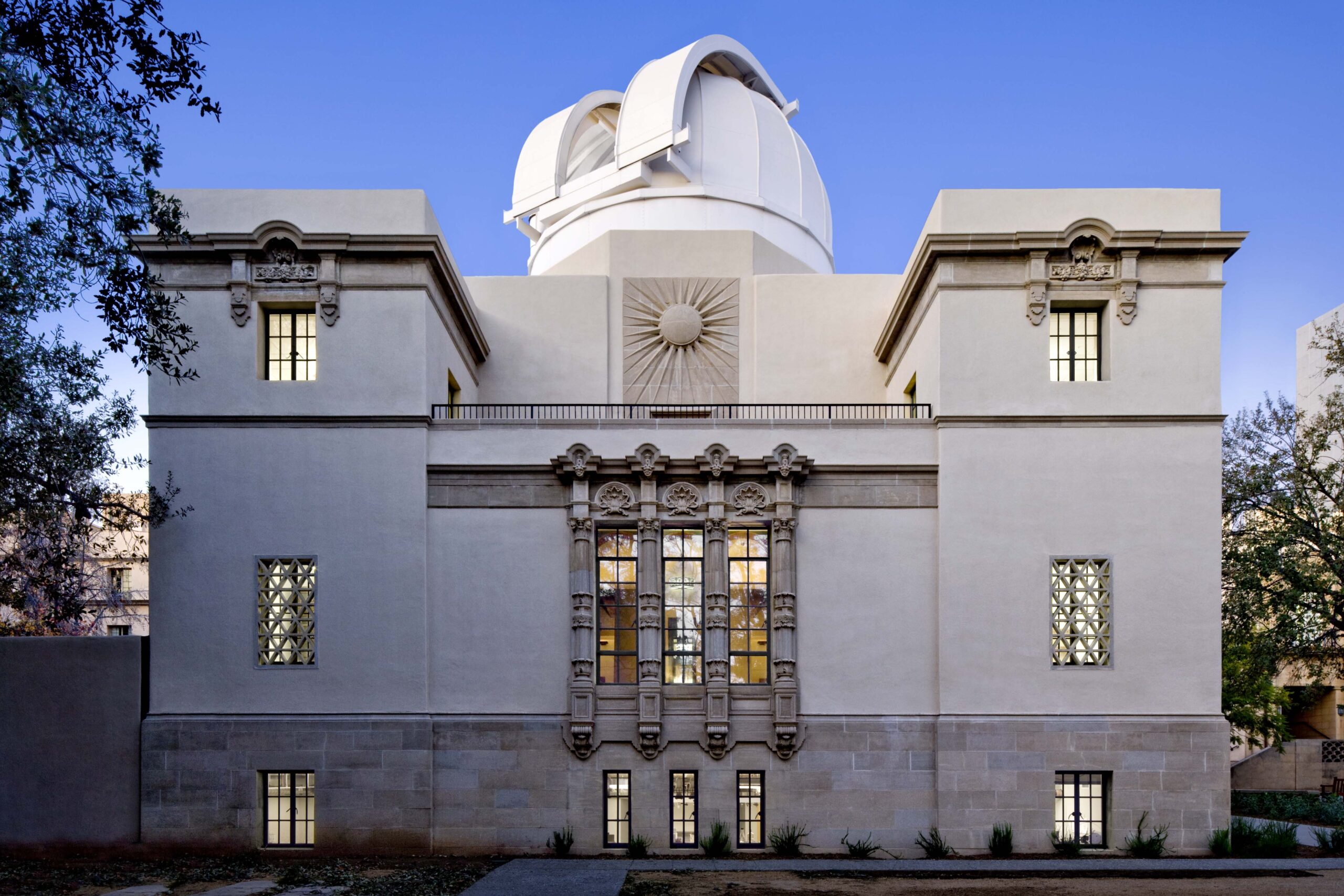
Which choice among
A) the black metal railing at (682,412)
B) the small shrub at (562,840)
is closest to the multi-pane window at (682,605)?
the small shrub at (562,840)

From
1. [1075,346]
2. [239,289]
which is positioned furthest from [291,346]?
Answer: [1075,346]

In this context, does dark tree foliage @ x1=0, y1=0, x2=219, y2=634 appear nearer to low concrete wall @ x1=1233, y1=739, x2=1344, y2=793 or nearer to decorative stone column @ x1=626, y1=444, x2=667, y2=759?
decorative stone column @ x1=626, y1=444, x2=667, y2=759

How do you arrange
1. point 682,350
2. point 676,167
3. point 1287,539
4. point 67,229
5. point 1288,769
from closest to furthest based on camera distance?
point 67,229
point 1287,539
point 682,350
point 676,167
point 1288,769

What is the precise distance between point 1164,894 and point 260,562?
618 inches

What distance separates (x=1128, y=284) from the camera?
18.0m

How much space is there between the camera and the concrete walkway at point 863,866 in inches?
615

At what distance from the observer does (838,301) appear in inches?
908

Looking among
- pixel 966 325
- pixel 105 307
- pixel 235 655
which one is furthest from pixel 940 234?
pixel 235 655

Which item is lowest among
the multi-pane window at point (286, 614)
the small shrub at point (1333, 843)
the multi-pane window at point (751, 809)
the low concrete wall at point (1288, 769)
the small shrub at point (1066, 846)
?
the low concrete wall at point (1288, 769)

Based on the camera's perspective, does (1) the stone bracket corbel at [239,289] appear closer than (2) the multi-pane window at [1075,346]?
Yes

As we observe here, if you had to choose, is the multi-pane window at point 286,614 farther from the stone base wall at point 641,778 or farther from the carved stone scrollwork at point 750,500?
the carved stone scrollwork at point 750,500

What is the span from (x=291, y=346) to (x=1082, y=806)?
654 inches

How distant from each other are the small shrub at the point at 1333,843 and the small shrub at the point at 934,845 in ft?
22.5

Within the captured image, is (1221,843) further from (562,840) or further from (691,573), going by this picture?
(562,840)
